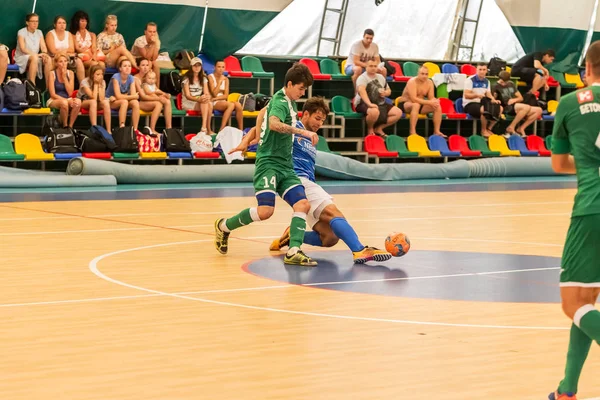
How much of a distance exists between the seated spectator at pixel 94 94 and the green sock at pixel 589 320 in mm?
15636

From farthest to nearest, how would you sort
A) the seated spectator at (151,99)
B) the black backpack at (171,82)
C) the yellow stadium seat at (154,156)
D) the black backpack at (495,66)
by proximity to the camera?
1. the black backpack at (495,66)
2. the black backpack at (171,82)
3. the seated spectator at (151,99)
4. the yellow stadium seat at (154,156)

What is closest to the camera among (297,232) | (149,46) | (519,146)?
(297,232)

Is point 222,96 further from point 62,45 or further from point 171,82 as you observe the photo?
point 62,45

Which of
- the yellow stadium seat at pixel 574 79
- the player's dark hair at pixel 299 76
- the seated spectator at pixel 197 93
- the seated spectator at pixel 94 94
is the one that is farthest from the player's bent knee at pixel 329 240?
the yellow stadium seat at pixel 574 79

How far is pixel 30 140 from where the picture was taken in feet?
63.5

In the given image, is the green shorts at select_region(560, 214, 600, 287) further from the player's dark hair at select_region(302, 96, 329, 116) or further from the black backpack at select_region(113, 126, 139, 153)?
the black backpack at select_region(113, 126, 139, 153)

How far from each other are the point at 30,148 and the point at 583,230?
15.9m

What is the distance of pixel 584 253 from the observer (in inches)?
181

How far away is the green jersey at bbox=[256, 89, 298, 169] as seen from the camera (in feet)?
31.2

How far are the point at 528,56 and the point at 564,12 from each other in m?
2.92

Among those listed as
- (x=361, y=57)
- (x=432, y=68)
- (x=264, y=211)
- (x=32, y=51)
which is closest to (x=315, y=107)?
(x=264, y=211)

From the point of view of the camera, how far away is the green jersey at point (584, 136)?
4633mm

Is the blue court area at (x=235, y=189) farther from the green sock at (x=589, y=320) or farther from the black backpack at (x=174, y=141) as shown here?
the green sock at (x=589, y=320)

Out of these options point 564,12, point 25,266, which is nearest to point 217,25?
point 564,12
